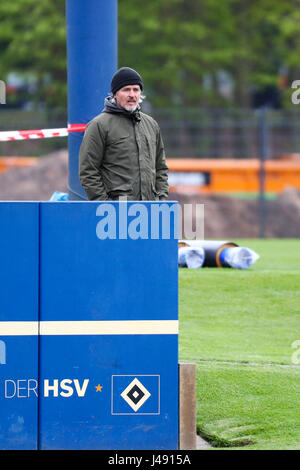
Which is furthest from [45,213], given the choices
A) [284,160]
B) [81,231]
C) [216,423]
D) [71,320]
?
[284,160]

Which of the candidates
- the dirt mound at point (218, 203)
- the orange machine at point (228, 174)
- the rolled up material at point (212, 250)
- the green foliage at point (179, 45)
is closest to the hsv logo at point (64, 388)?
the rolled up material at point (212, 250)

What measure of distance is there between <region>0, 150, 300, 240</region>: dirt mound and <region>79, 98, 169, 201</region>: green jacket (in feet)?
45.1

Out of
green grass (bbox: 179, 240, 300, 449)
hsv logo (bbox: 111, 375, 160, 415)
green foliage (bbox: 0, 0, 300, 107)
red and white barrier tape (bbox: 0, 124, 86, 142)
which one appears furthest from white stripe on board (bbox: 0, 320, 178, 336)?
green foliage (bbox: 0, 0, 300, 107)

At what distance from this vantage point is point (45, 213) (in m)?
5.40

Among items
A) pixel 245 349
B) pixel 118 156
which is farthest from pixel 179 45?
pixel 118 156

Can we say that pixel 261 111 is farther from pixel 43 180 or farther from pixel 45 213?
pixel 45 213

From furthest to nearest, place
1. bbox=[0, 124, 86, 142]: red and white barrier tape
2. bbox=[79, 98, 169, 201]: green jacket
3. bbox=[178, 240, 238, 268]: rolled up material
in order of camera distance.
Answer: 1. bbox=[178, 240, 238, 268]: rolled up material
2. bbox=[0, 124, 86, 142]: red and white barrier tape
3. bbox=[79, 98, 169, 201]: green jacket

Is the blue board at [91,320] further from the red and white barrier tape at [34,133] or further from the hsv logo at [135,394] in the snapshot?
the red and white barrier tape at [34,133]

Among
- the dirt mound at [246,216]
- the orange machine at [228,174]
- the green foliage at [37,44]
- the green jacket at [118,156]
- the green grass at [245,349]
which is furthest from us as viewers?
the green foliage at [37,44]

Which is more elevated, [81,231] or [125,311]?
[81,231]

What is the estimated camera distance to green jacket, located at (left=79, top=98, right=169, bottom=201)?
657 centimetres

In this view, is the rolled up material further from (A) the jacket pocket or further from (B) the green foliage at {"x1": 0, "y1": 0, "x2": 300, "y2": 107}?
(B) the green foliage at {"x1": 0, "y1": 0, "x2": 300, "y2": 107}

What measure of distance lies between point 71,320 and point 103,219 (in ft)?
1.94

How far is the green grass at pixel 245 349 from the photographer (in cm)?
629
